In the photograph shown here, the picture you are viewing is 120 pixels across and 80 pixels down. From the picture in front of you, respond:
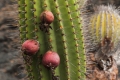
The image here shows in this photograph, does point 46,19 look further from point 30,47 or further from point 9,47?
point 9,47

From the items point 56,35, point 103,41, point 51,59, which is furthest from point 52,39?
point 103,41

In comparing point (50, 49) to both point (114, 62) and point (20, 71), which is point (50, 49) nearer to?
point (114, 62)

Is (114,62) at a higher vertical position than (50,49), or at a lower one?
lower

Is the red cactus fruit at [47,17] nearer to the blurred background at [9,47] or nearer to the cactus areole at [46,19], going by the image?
the cactus areole at [46,19]

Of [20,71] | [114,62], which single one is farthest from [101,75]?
[20,71]

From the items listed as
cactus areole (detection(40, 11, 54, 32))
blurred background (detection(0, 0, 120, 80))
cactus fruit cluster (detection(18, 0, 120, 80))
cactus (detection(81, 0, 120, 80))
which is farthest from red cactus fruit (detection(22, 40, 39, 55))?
blurred background (detection(0, 0, 120, 80))

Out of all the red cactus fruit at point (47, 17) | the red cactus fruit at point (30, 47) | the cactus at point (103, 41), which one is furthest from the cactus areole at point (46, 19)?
the cactus at point (103, 41)

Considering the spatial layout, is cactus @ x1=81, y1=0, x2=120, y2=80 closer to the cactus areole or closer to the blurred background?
the blurred background
